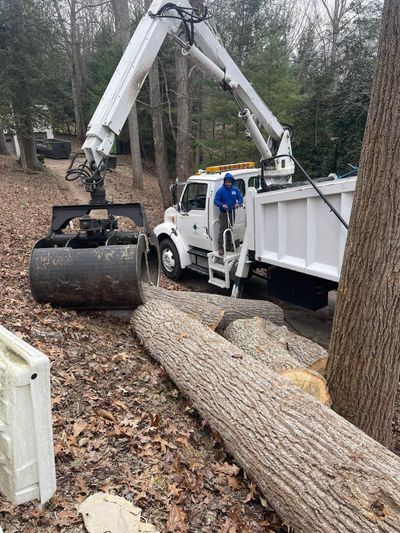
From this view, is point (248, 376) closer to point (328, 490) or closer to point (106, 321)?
point (328, 490)

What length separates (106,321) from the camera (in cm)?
551

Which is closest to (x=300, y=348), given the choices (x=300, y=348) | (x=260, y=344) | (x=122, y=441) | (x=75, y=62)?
(x=300, y=348)

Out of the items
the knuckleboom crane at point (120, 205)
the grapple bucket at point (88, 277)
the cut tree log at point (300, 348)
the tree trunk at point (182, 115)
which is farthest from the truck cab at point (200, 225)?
the tree trunk at point (182, 115)

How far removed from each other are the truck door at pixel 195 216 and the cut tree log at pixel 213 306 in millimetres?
2280

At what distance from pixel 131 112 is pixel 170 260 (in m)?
11.9

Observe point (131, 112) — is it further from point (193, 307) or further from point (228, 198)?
point (193, 307)

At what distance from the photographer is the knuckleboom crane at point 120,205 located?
17.3 feet

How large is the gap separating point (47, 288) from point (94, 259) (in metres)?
0.68

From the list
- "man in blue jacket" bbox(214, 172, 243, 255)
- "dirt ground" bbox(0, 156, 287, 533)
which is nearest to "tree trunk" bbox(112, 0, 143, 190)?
"man in blue jacket" bbox(214, 172, 243, 255)

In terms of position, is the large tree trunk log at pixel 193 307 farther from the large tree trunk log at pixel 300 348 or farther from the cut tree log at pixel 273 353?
the large tree trunk log at pixel 300 348

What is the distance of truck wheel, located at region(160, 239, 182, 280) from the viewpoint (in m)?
9.08

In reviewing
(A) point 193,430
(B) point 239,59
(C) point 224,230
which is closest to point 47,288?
(A) point 193,430

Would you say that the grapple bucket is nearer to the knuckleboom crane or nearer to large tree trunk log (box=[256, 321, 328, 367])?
the knuckleboom crane

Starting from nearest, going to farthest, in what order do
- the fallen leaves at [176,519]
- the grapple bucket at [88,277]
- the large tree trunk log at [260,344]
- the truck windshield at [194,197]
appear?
Result: the fallen leaves at [176,519], the large tree trunk log at [260,344], the grapple bucket at [88,277], the truck windshield at [194,197]
